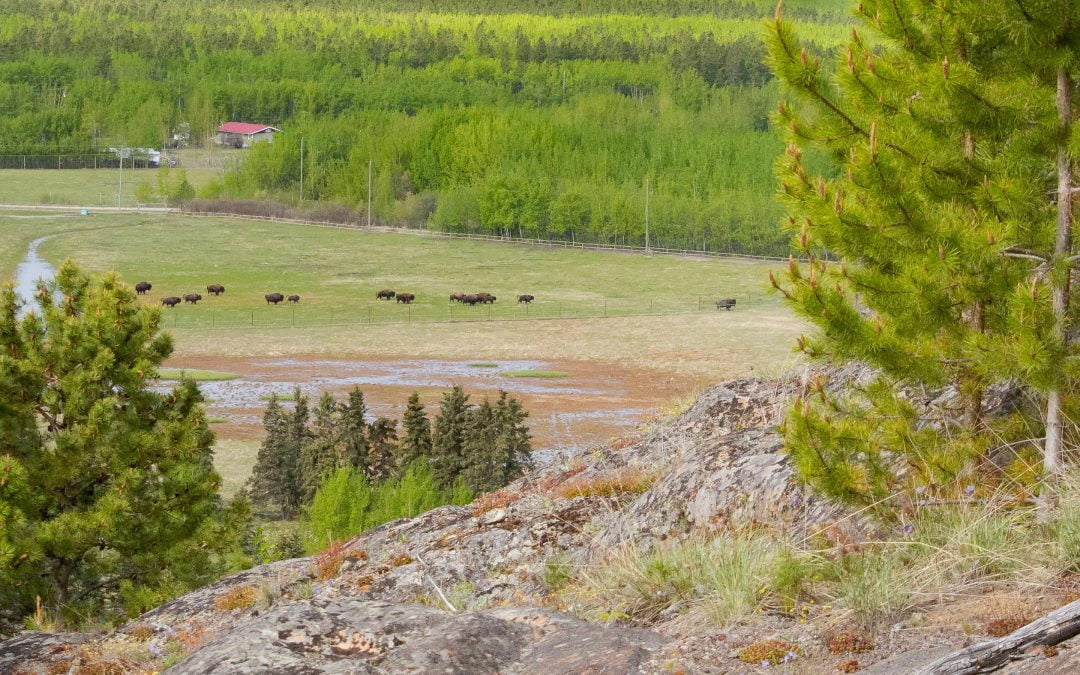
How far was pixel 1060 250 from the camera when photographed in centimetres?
903

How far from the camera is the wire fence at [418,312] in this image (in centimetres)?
8688

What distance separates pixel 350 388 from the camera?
199 feet

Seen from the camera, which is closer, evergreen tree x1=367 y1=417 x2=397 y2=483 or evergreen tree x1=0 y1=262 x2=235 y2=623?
evergreen tree x1=0 y1=262 x2=235 y2=623

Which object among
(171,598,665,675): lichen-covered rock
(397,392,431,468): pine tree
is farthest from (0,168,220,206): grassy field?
(171,598,665,675): lichen-covered rock

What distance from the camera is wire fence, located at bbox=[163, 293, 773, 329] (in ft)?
285

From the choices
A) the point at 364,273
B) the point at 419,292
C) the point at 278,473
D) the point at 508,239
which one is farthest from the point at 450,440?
the point at 508,239

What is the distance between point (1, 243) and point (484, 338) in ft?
202

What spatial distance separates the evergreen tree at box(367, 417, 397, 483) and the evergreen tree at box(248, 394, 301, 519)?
2.64m

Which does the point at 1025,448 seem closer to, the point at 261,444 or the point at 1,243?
the point at 261,444

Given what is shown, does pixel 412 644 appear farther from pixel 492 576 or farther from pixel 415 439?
pixel 415 439

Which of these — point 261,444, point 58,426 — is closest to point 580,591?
point 58,426

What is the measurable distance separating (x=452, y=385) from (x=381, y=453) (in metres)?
15.2

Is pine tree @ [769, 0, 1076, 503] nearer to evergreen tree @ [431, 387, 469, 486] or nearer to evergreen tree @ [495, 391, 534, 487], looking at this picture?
evergreen tree @ [495, 391, 534, 487]

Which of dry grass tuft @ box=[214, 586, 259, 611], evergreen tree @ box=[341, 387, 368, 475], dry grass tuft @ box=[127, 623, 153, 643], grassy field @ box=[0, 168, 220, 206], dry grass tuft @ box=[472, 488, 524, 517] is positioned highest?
grassy field @ box=[0, 168, 220, 206]
